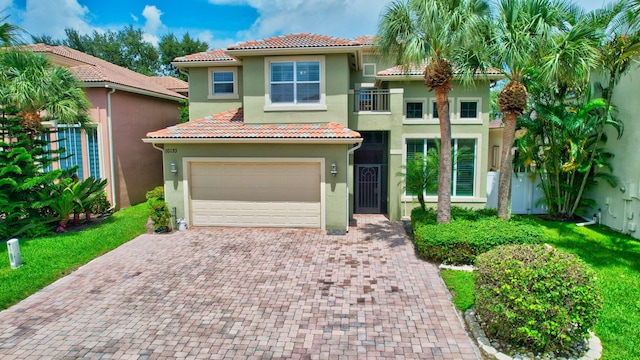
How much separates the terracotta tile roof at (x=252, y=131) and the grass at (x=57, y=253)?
3.50 m

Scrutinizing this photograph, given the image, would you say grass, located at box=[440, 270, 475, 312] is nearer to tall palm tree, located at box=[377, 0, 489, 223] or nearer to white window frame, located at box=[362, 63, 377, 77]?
tall palm tree, located at box=[377, 0, 489, 223]

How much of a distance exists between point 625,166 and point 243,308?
13.1m

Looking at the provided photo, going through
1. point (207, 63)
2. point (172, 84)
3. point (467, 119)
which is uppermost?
point (172, 84)

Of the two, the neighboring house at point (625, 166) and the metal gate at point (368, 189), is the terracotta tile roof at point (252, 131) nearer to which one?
the metal gate at point (368, 189)

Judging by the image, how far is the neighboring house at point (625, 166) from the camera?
1164 centimetres

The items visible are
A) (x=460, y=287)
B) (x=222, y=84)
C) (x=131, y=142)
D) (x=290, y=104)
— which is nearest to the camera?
(x=460, y=287)

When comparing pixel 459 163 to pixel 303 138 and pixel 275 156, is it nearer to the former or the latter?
pixel 303 138

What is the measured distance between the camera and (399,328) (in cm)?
632

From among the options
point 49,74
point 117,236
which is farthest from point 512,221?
point 49,74

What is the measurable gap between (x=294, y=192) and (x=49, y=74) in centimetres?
867

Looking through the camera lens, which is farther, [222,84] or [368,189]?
[222,84]

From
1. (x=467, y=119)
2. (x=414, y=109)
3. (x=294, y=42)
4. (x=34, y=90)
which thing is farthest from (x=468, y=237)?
(x=34, y=90)

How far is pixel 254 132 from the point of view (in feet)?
41.3

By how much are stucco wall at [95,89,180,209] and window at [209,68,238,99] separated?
154 inches
